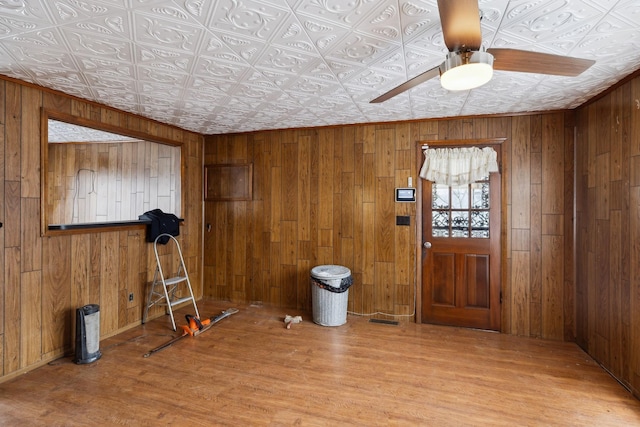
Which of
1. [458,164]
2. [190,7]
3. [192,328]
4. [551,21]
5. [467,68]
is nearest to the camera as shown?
[467,68]

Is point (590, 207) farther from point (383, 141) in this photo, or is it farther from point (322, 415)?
point (322, 415)

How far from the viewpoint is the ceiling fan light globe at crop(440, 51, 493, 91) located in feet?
4.65

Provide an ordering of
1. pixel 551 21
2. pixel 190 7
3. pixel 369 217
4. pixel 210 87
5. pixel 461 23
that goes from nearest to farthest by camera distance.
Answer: pixel 461 23 → pixel 190 7 → pixel 551 21 → pixel 210 87 → pixel 369 217

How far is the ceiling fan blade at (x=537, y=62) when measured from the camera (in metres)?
1.59

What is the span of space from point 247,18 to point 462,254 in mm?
3239

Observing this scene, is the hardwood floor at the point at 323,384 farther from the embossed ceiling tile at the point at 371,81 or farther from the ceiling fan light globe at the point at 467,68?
the embossed ceiling tile at the point at 371,81

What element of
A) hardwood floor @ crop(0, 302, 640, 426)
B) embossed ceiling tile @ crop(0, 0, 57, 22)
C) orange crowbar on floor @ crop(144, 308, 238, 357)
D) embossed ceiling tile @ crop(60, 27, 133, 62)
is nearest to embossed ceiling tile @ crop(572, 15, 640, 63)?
hardwood floor @ crop(0, 302, 640, 426)

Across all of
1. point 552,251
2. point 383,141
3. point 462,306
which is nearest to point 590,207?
point 552,251

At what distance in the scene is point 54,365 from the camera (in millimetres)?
2828

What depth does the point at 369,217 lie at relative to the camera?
4.09m

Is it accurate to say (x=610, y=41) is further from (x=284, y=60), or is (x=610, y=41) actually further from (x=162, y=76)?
(x=162, y=76)

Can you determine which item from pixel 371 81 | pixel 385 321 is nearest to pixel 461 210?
pixel 385 321

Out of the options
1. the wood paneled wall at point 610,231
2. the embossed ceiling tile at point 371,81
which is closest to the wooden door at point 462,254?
the wood paneled wall at point 610,231

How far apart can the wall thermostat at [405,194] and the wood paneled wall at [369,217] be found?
7 centimetres
